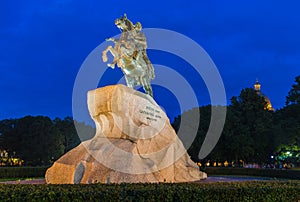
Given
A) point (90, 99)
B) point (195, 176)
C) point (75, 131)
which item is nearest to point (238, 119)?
point (75, 131)

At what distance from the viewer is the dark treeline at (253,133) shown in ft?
123

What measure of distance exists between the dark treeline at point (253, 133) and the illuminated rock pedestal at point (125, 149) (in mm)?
22152

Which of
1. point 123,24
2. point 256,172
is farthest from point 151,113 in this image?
point 256,172

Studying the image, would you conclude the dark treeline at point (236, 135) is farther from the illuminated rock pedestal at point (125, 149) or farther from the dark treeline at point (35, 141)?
the illuminated rock pedestal at point (125, 149)

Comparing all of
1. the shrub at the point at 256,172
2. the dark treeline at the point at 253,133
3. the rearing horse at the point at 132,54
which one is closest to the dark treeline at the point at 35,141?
the dark treeline at the point at 253,133

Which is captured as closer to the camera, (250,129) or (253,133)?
(253,133)

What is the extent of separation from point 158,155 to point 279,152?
30.8 meters

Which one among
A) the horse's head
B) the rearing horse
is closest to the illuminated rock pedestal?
the rearing horse

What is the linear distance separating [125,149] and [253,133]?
31938 mm

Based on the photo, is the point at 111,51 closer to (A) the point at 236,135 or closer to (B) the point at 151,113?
(B) the point at 151,113

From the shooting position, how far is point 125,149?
12.7m

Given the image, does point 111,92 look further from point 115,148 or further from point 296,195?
point 296,195

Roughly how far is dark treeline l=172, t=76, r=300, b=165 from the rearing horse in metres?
21.0

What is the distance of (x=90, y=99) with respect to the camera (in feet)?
47.7
